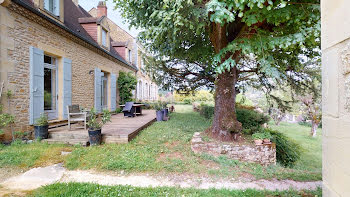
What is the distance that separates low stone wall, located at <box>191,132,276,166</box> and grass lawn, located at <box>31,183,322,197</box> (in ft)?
5.67

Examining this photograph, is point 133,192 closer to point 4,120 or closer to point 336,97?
point 336,97

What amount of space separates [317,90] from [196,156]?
5846 mm

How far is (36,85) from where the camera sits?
5.25 meters

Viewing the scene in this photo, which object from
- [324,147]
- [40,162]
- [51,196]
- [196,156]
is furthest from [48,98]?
[324,147]

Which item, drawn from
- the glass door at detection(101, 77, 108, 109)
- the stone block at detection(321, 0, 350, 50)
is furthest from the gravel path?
the glass door at detection(101, 77, 108, 109)

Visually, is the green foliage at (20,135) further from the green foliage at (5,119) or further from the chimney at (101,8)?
the chimney at (101,8)

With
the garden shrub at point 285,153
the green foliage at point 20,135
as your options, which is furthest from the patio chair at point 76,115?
the garden shrub at point 285,153

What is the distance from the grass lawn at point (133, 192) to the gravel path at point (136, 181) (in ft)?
0.73

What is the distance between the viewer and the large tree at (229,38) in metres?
3.34

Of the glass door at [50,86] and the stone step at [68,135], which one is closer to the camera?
the stone step at [68,135]

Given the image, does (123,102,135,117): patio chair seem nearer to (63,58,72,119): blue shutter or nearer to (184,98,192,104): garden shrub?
(63,58,72,119): blue shutter

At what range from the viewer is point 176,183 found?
120 inches

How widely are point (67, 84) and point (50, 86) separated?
57 centimetres

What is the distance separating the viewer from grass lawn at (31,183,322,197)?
2.54 m
